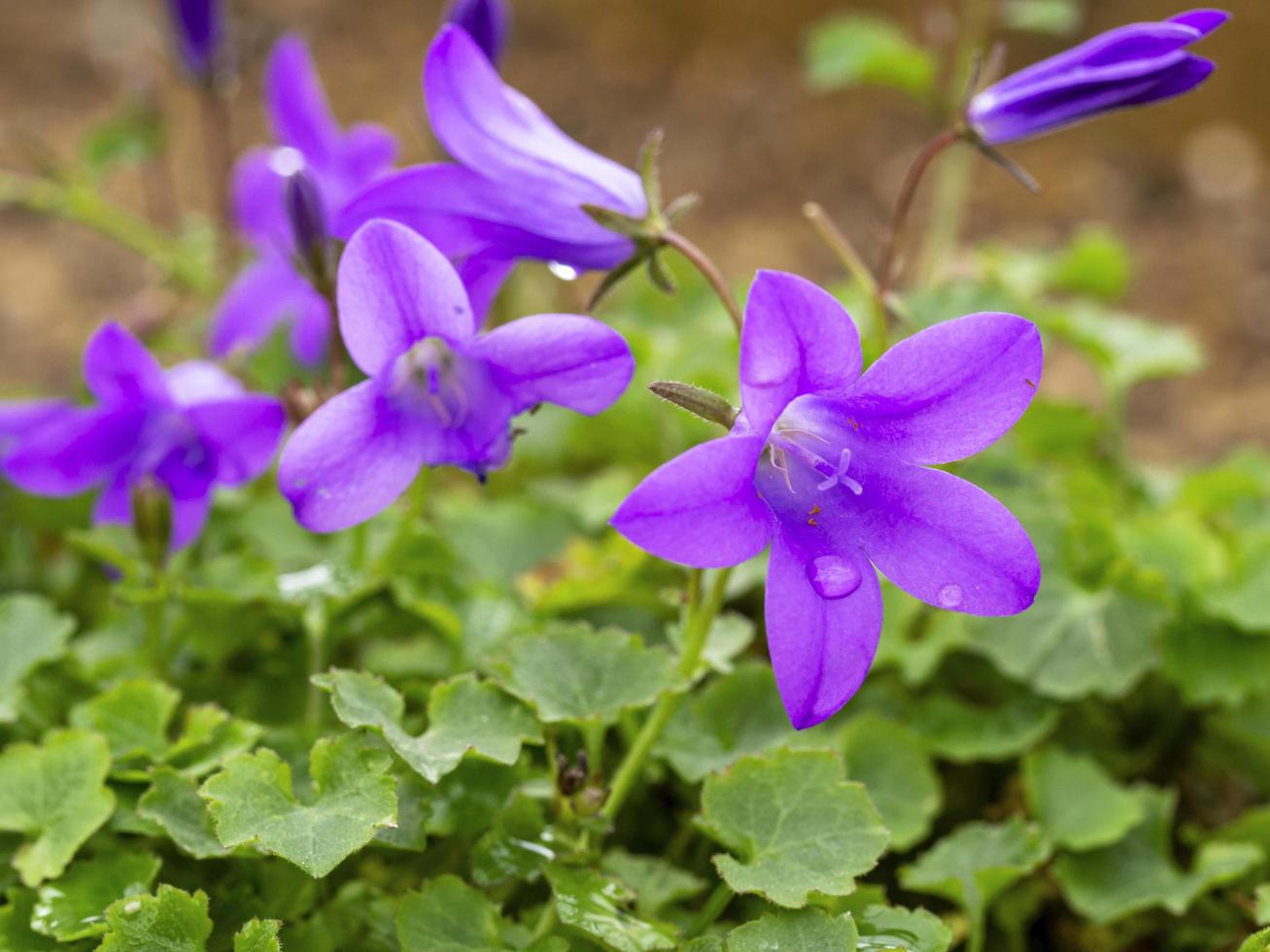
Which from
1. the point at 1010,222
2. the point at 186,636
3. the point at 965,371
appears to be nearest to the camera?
the point at 965,371

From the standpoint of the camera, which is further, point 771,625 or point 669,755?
point 669,755

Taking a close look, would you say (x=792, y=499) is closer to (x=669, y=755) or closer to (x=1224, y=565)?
(x=669, y=755)

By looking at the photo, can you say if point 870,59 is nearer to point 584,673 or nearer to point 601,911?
point 584,673

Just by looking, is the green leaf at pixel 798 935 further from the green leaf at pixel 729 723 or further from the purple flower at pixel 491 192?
the purple flower at pixel 491 192

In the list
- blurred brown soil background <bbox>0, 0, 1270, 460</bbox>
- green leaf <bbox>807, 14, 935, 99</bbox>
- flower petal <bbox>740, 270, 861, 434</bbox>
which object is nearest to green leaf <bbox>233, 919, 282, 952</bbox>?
flower petal <bbox>740, 270, 861, 434</bbox>

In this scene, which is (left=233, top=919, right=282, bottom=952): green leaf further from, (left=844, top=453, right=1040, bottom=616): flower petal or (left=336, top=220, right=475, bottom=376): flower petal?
(left=844, top=453, right=1040, bottom=616): flower petal

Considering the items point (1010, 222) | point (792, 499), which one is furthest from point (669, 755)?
point (1010, 222)

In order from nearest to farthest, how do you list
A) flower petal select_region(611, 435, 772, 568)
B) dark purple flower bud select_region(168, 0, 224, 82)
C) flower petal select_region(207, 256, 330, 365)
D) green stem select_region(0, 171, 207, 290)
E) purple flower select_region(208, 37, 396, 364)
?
flower petal select_region(611, 435, 772, 568) < purple flower select_region(208, 37, 396, 364) < flower petal select_region(207, 256, 330, 365) < dark purple flower bud select_region(168, 0, 224, 82) < green stem select_region(0, 171, 207, 290)
